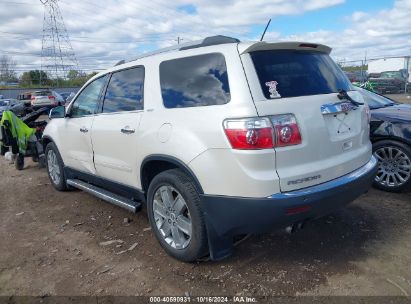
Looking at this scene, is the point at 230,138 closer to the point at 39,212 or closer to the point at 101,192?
the point at 101,192

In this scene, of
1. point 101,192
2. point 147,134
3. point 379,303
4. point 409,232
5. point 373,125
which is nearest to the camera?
point 379,303

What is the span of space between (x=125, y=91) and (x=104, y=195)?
1303 mm

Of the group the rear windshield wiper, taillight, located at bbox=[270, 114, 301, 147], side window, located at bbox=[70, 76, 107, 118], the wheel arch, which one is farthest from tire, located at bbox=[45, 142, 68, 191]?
the rear windshield wiper

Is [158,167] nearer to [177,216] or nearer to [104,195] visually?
[177,216]

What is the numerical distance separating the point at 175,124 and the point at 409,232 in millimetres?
2768

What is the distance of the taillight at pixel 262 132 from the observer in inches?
108

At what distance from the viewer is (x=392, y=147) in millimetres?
4949

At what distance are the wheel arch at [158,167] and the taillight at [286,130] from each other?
77 centimetres

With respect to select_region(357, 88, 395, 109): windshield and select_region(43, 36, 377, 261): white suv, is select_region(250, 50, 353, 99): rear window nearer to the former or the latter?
select_region(43, 36, 377, 261): white suv

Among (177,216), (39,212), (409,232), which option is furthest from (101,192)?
(409,232)

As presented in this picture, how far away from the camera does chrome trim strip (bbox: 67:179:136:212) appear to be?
404 centimetres

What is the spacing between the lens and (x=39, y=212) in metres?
5.14

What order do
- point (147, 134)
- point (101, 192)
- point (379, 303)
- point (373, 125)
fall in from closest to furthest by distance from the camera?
point (379, 303)
point (147, 134)
point (101, 192)
point (373, 125)

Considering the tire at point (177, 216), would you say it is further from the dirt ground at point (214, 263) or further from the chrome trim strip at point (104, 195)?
the chrome trim strip at point (104, 195)
